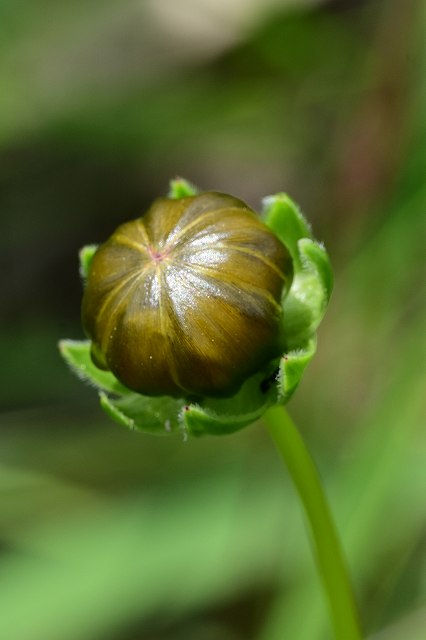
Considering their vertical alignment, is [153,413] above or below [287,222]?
below

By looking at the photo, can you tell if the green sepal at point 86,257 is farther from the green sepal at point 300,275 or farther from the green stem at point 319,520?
the green stem at point 319,520

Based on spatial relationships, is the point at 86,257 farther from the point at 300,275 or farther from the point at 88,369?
the point at 300,275

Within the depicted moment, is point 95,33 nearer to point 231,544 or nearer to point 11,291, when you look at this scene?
point 11,291

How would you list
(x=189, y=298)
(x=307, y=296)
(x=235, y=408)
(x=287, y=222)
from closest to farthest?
(x=189, y=298), (x=235, y=408), (x=307, y=296), (x=287, y=222)

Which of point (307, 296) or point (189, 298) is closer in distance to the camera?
point (189, 298)

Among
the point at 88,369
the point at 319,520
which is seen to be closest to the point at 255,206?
the point at 88,369

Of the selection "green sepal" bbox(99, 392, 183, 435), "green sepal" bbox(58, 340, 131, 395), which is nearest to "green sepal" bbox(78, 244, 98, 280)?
"green sepal" bbox(58, 340, 131, 395)

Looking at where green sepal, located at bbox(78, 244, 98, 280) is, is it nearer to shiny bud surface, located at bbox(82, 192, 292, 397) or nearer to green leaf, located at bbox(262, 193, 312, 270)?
shiny bud surface, located at bbox(82, 192, 292, 397)
